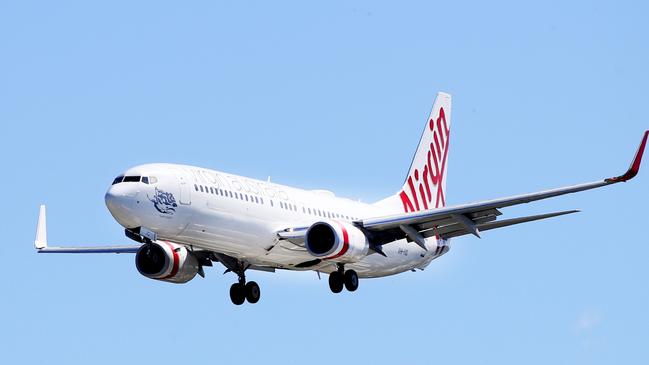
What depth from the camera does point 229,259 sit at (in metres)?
58.4

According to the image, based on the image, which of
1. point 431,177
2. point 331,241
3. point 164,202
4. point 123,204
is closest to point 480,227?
point 331,241

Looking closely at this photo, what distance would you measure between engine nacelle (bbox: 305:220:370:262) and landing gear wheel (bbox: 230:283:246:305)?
500cm

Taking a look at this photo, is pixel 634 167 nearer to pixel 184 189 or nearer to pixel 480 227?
pixel 480 227

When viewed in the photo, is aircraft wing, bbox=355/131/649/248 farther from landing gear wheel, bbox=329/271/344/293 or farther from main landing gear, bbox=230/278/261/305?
main landing gear, bbox=230/278/261/305

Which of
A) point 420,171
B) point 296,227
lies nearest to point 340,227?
point 296,227

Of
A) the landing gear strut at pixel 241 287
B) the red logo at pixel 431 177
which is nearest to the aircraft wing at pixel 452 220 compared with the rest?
the landing gear strut at pixel 241 287

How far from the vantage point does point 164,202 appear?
51.6 meters

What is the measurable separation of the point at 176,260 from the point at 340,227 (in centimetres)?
686

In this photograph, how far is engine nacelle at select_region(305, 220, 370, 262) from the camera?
54938 mm

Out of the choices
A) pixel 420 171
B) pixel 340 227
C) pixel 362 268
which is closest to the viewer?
pixel 340 227

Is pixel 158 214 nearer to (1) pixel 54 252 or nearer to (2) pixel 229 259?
(2) pixel 229 259

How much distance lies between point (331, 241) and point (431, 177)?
612 inches

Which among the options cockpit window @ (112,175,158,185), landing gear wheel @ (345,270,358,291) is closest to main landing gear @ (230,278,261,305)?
landing gear wheel @ (345,270,358,291)

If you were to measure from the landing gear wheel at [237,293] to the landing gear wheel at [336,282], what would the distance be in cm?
354
